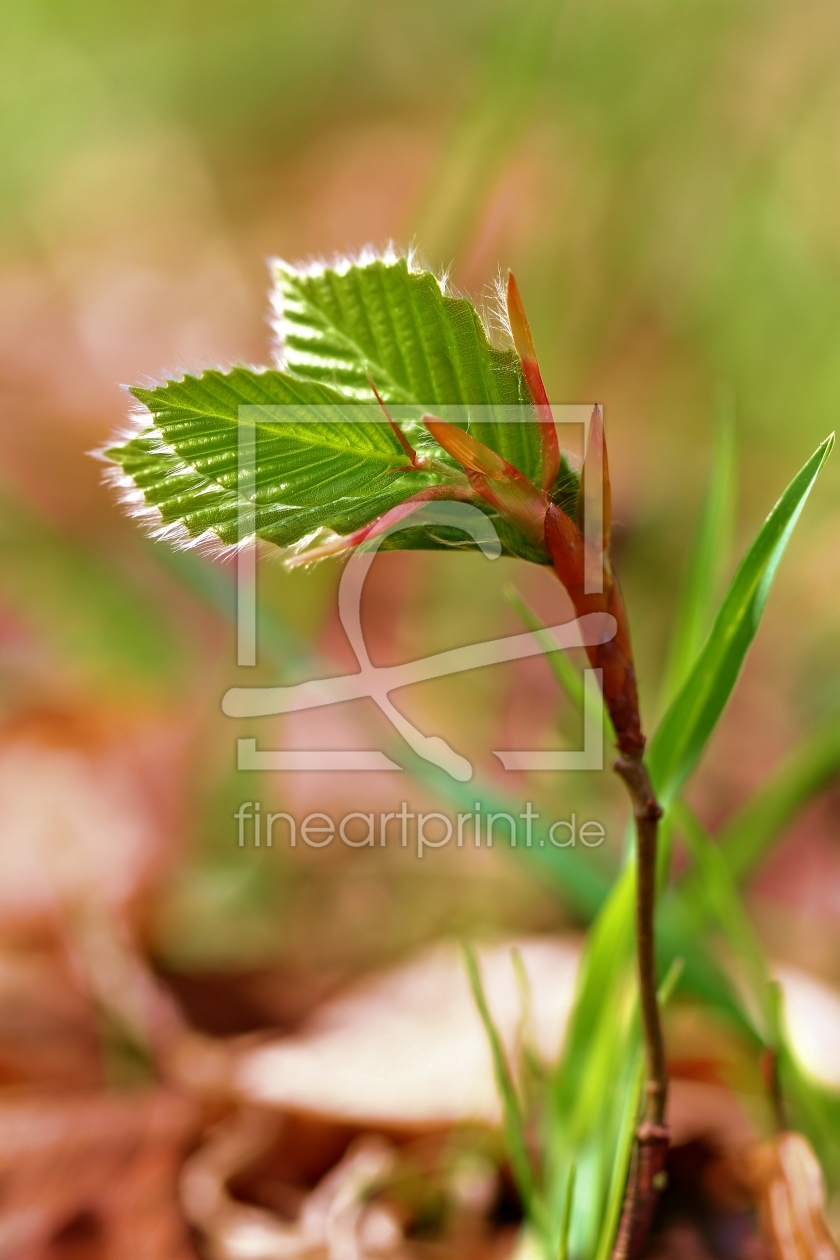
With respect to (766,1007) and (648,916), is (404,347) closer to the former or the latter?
(648,916)

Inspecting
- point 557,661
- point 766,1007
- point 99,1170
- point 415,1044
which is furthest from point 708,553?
point 99,1170

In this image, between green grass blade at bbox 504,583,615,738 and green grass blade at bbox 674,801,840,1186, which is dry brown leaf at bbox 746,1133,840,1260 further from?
green grass blade at bbox 504,583,615,738

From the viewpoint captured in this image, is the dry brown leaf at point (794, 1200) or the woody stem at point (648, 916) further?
the dry brown leaf at point (794, 1200)

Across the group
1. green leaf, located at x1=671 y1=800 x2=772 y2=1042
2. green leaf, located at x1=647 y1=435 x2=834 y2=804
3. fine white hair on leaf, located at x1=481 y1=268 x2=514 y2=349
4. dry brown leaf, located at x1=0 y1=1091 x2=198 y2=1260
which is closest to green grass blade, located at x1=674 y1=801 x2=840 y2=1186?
green leaf, located at x1=671 y1=800 x2=772 y2=1042

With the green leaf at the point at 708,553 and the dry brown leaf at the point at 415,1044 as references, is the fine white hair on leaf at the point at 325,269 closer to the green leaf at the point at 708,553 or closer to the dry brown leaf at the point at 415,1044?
the green leaf at the point at 708,553

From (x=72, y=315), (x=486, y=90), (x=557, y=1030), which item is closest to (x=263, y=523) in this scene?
(x=557, y=1030)

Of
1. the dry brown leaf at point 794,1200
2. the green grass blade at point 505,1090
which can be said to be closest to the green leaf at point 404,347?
the green grass blade at point 505,1090

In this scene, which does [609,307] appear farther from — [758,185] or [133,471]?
[133,471]
